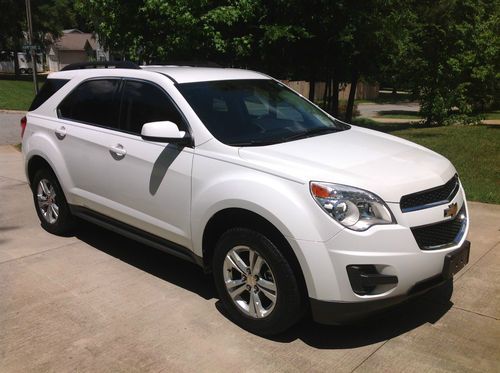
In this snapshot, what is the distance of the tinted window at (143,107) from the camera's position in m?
4.32

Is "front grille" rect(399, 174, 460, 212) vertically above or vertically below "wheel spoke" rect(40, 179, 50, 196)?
above

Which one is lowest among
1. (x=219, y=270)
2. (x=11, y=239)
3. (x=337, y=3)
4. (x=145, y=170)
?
(x=11, y=239)

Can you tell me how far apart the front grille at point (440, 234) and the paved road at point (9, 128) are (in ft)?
37.8

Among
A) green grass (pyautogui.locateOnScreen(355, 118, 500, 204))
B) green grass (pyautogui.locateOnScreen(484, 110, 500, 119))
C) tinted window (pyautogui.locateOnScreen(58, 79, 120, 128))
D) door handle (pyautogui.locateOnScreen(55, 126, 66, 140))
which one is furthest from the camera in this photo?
green grass (pyautogui.locateOnScreen(484, 110, 500, 119))

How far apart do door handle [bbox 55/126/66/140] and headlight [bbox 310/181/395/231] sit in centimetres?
296

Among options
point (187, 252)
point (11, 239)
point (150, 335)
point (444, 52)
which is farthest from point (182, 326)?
point (444, 52)

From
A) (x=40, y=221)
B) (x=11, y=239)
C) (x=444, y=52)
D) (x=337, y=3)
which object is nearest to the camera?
(x=11, y=239)

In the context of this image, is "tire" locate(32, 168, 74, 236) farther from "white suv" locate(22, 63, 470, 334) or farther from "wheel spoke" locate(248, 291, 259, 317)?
"wheel spoke" locate(248, 291, 259, 317)

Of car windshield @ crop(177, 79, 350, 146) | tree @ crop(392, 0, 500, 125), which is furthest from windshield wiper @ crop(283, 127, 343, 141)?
tree @ crop(392, 0, 500, 125)

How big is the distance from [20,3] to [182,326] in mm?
47831

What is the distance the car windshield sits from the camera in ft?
13.5

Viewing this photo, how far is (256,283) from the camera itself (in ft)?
11.9

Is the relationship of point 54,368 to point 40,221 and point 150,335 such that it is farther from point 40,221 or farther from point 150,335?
point 40,221

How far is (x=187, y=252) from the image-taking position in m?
4.14
